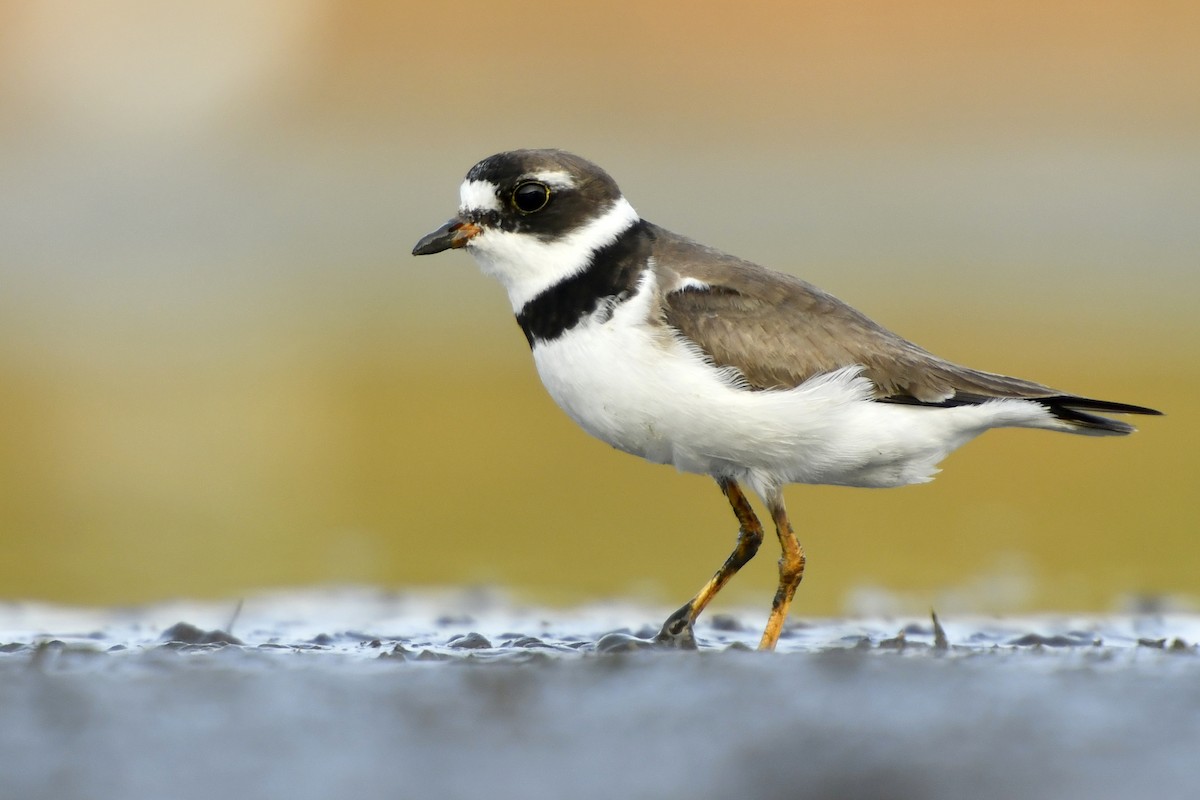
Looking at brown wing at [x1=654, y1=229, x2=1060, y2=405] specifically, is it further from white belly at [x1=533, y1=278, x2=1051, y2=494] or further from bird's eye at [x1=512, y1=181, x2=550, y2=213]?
bird's eye at [x1=512, y1=181, x2=550, y2=213]

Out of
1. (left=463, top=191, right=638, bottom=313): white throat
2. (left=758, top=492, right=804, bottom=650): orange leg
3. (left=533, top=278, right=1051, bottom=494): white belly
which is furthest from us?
(left=463, top=191, right=638, bottom=313): white throat

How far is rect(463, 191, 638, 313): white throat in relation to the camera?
5637 millimetres

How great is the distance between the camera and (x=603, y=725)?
11.4 ft

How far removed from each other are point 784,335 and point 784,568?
2.45 ft

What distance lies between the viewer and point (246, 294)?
21328 mm

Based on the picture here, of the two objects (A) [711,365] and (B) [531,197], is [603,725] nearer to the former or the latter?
(A) [711,365]

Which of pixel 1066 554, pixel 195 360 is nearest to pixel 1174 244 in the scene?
pixel 195 360

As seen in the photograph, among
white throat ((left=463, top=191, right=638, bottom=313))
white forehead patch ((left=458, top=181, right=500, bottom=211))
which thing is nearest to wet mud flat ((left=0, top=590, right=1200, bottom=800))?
white throat ((left=463, top=191, right=638, bottom=313))

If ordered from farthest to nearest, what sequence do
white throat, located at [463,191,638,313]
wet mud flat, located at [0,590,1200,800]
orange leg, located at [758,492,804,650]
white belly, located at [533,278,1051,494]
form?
1. white throat, located at [463,191,638,313]
2. orange leg, located at [758,492,804,650]
3. white belly, located at [533,278,1051,494]
4. wet mud flat, located at [0,590,1200,800]

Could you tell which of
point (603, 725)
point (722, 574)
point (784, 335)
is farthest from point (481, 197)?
point (603, 725)

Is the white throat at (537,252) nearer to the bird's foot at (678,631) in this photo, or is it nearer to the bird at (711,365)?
the bird at (711,365)

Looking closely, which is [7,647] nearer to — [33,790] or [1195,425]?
[33,790]

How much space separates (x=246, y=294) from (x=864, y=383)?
54.6 feet

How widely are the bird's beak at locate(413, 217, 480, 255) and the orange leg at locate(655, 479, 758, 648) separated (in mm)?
1150
